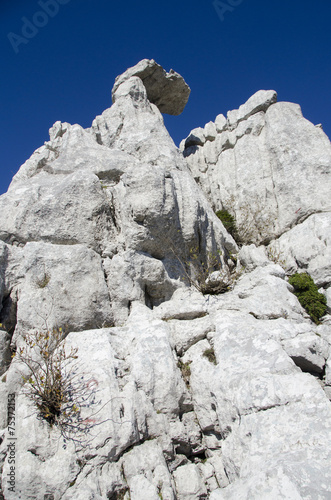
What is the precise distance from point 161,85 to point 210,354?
22.3m

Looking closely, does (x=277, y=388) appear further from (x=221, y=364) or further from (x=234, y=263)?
(x=234, y=263)

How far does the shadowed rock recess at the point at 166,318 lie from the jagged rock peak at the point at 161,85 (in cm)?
498

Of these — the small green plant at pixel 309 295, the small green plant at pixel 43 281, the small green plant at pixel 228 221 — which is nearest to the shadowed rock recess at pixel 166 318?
the small green plant at pixel 43 281

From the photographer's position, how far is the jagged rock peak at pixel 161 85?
23.0 metres

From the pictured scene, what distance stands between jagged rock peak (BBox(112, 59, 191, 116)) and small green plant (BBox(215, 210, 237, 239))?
11645 mm

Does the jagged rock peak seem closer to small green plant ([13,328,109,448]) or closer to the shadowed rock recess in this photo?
the shadowed rock recess

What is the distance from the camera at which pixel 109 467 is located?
6027mm

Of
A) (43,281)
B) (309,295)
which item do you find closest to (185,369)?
(43,281)

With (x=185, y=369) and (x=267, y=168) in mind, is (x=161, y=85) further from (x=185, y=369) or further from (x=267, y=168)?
(x=185, y=369)

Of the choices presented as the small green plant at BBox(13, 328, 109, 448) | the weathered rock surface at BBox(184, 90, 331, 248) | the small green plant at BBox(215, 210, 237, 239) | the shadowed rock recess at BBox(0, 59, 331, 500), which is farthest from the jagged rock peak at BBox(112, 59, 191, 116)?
the small green plant at BBox(13, 328, 109, 448)

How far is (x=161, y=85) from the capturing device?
24.1 meters

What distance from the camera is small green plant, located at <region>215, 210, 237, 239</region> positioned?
59.3ft

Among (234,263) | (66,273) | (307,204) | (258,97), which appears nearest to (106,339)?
(66,273)

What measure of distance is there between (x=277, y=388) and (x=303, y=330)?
2.62m
